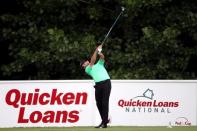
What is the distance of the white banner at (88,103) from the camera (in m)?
19.4

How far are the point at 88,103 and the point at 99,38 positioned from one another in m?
6.43

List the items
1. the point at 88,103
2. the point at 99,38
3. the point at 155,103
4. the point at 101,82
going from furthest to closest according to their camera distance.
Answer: the point at 99,38
the point at 155,103
the point at 88,103
the point at 101,82

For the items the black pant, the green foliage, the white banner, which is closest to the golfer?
the black pant

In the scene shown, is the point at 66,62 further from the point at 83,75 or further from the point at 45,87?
the point at 45,87

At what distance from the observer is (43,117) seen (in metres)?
19.5

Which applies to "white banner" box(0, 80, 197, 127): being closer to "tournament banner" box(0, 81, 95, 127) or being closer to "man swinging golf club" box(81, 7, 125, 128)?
"tournament banner" box(0, 81, 95, 127)

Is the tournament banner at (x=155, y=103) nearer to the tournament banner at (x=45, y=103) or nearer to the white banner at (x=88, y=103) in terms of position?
the white banner at (x=88, y=103)

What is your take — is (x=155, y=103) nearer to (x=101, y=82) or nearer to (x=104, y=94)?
(x=104, y=94)

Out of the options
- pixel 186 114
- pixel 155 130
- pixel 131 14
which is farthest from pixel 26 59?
pixel 155 130

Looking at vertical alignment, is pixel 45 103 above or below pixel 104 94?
below

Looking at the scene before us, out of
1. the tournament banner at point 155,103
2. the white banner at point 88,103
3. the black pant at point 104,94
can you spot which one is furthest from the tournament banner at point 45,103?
the black pant at point 104,94

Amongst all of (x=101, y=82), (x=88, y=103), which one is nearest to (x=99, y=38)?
(x=88, y=103)

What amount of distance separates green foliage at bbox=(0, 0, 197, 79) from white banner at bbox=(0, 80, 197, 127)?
459 centimetres

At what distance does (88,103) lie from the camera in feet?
63.9
